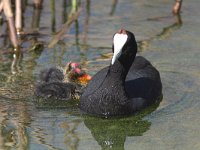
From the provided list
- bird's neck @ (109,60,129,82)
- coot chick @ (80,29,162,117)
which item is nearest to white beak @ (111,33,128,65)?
coot chick @ (80,29,162,117)

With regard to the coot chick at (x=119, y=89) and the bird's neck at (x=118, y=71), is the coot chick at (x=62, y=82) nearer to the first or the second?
the coot chick at (x=119, y=89)

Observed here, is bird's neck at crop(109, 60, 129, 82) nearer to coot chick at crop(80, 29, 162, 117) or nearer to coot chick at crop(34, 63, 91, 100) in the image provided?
coot chick at crop(80, 29, 162, 117)

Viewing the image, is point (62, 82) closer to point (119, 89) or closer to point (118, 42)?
point (119, 89)

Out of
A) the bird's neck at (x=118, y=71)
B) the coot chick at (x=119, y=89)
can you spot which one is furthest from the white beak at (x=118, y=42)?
the bird's neck at (x=118, y=71)

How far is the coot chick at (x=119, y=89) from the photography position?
6.04 meters

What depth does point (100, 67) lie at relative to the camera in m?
7.50

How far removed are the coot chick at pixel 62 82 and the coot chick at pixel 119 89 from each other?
0.21 m

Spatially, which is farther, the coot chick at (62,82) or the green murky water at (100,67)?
the coot chick at (62,82)

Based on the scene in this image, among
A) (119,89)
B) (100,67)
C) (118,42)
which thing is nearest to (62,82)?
(119,89)

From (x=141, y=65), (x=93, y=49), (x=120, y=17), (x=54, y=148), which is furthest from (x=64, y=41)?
(x=54, y=148)

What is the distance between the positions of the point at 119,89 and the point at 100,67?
1272mm

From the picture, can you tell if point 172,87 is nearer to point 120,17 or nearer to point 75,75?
point 75,75

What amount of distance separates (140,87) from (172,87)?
0.62 m

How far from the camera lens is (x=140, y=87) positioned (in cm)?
649
